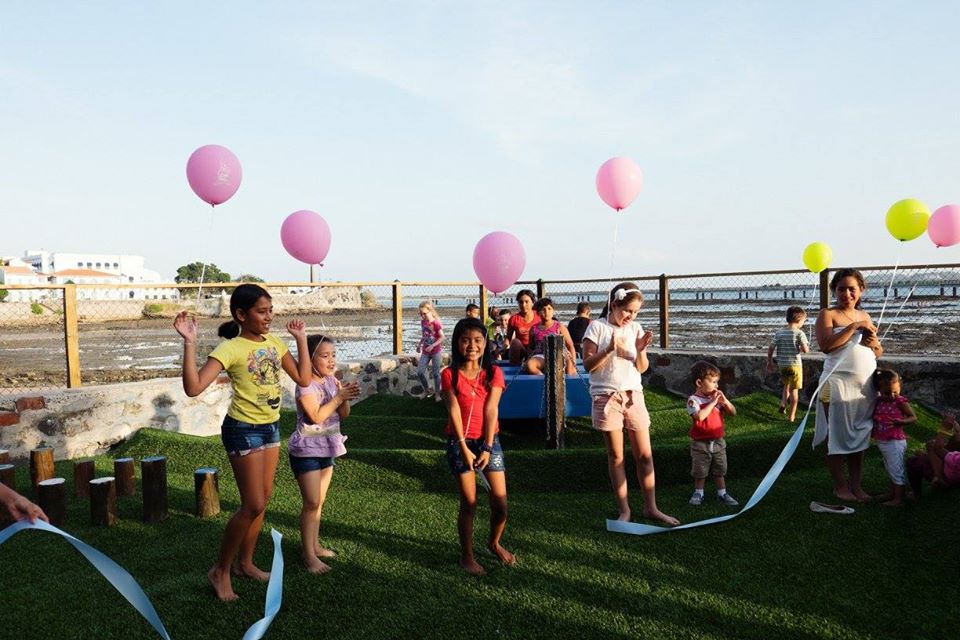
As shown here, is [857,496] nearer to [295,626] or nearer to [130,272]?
[295,626]

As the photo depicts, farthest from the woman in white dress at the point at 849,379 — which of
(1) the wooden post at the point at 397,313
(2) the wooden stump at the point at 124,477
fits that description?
(1) the wooden post at the point at 397,313

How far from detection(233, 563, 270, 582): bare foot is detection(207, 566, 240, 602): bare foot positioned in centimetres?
18

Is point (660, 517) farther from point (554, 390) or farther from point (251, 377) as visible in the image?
point (251, 377)

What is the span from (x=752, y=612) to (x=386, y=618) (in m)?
1.67

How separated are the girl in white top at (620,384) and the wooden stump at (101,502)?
3.23 m

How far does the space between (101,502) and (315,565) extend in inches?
72.1

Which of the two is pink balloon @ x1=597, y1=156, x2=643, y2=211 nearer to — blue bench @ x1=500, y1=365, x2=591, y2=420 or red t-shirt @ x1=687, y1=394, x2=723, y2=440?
blue bench @ x1=500, y1=365, x2=591, y2=420

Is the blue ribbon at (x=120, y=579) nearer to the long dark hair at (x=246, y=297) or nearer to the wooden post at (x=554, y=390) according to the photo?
the long dark hair at (x=246, y=297)

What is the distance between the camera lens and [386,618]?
3.07m

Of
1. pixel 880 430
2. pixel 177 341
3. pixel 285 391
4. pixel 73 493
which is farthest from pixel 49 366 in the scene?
pixel 880 430

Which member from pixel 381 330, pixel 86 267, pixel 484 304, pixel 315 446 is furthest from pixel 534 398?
pixel 86 267

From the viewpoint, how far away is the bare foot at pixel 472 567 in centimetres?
354

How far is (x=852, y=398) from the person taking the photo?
4691mm

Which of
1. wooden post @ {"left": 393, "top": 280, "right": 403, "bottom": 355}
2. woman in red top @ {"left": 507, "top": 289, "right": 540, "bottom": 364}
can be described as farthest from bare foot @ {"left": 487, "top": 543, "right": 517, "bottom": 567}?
wooden post @ {"left": 393, "top": 280, "right": 403, "bottom": 355}
